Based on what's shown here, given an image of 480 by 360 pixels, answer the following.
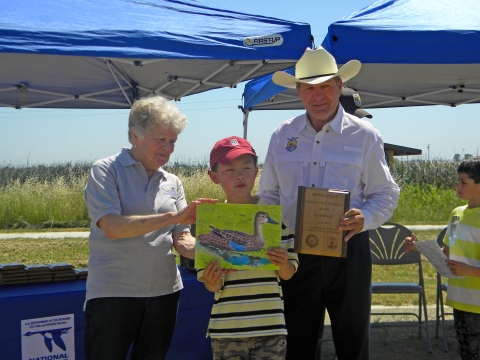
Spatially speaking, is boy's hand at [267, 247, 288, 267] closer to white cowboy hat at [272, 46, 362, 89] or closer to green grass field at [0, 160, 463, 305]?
white cowboy hat at [272, 46, 362, 89]

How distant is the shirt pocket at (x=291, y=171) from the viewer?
8.96ft

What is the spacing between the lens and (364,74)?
246 inches

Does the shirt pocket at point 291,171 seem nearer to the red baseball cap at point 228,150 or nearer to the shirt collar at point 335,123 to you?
the shirt collar at point 335,123

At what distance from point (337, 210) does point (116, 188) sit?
3.36ft

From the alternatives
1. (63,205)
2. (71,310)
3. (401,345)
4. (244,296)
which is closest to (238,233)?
(244,296)

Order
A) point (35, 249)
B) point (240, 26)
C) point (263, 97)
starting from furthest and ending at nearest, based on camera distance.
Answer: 1. point (35, 249)
2. point (263, 97)
3. point (240, 26)

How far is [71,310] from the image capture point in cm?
333

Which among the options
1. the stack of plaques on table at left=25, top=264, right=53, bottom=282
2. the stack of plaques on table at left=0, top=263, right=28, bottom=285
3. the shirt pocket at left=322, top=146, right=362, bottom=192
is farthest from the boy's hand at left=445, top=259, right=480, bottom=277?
the stack of plaques on table at left=0, top=263, right=28, bottom=285

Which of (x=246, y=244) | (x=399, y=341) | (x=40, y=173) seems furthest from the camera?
(x=40, y=173)

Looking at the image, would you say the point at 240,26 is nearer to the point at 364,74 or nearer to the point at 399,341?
the point at 364,74

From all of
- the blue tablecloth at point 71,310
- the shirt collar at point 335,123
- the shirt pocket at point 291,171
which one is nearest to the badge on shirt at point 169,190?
the shirt pocket at point 291,171

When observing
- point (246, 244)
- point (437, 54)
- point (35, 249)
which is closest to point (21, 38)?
point (246, 244)

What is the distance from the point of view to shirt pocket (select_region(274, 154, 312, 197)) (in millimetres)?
2730

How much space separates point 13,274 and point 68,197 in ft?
30.8
